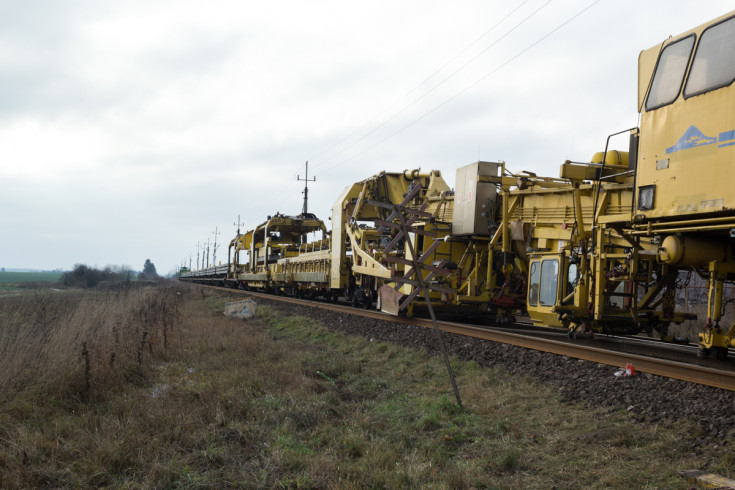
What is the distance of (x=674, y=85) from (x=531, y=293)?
4.25m

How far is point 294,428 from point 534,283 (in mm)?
5294

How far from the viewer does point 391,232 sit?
13.3m

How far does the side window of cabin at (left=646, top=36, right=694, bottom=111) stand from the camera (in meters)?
5.84

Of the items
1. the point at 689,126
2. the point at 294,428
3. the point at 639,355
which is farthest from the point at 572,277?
the point at 294,428

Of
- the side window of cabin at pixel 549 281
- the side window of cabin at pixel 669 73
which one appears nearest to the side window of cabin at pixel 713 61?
the side window of cabin at pixel 669 73

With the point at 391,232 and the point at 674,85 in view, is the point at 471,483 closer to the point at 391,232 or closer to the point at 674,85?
the point at 674,85

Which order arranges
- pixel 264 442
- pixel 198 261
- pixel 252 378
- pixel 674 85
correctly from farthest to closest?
pixel 198 261, pixel 252 378, pixel 674 85, pixel 264 442

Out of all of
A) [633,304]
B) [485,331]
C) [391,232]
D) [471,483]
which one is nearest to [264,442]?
[471,483]

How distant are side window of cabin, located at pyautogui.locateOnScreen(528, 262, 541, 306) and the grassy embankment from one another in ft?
6.28

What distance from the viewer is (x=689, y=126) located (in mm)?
5523

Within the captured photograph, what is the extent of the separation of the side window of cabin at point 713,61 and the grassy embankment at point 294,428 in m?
3.39

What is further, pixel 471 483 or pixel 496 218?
pixel 496 218

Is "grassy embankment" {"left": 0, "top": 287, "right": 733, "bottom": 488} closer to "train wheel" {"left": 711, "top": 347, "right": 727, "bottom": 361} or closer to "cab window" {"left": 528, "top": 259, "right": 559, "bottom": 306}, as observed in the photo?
"cab window" {"left": 528, "top": 259, "right": 559, "bottom": 306}

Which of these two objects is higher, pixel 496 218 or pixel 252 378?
pixel 496 218
